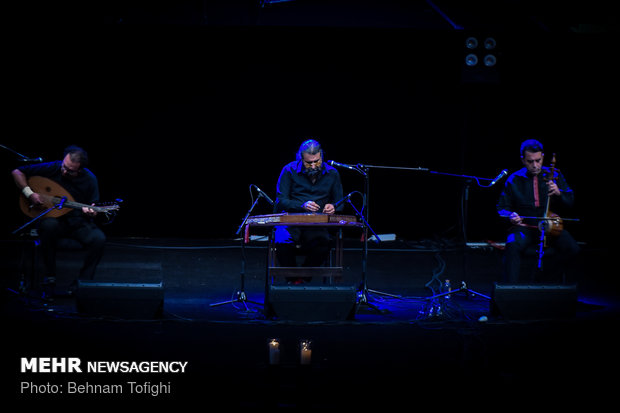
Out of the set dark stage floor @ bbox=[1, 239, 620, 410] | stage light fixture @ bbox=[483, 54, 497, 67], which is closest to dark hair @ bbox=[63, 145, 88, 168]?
dark stage floor @ bbox=[1, 239, 620, 410]

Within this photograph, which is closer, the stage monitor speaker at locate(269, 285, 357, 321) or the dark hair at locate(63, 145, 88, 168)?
the stage monitor speaker at locate(269, 285, 357, 321)

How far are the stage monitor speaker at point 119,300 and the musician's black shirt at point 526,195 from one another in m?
3.20

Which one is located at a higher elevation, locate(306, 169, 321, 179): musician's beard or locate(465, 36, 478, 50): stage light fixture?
locate(465, 36, 478, 50): stage light fixture

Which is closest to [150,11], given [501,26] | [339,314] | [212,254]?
[212,254]

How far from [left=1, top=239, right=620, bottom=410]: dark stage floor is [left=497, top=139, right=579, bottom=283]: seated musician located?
452mm

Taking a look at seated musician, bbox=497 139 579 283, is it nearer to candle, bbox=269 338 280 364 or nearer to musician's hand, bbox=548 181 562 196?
musician's hand, bbox=548 181 562 196

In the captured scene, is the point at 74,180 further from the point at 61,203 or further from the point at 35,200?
the point at 35,200

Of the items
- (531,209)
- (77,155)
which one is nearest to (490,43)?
(531,209)

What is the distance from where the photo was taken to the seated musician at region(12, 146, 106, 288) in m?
5.58

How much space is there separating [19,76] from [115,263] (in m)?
3.22

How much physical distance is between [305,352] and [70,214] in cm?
306

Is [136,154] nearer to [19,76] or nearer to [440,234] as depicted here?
[19,76]

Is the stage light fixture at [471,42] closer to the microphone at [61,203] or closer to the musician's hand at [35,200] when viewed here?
the microphone at [61,203]

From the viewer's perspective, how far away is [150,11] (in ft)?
26.6
